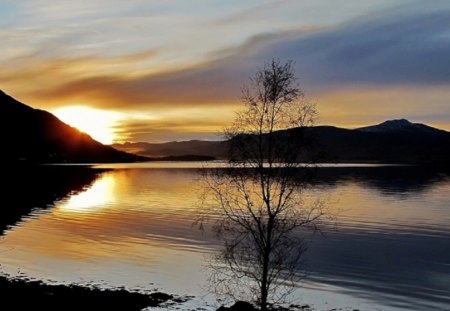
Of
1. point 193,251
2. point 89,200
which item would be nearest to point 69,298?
point 193,251

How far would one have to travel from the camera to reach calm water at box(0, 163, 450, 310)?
147 ft

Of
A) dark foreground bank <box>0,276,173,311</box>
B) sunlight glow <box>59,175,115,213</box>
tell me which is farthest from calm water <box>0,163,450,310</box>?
dark foreground bank <box>0,276,173,311</box>

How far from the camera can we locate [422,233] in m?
78.8

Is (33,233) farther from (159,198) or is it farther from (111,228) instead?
(159,198)

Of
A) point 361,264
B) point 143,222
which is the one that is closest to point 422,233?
point 361,264

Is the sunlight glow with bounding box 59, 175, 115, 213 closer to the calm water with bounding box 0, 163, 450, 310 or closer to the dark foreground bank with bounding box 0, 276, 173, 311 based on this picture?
the calm water with bounding box 0, 163, 450, 310

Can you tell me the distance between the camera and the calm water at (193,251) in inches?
1766

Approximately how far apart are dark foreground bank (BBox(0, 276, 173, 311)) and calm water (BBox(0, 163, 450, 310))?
383 cm

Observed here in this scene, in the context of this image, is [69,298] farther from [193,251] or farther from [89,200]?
[89,200]

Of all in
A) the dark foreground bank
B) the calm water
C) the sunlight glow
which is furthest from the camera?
the sunlight glow

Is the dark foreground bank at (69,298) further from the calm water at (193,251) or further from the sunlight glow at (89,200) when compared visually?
the sunlight glow at (89,200)

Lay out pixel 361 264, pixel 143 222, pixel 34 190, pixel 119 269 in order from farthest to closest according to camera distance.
Result: pixel 34 190
pixel 143 222
pixel 361 264
pixel 119 269

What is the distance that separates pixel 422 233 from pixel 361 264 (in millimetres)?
27398

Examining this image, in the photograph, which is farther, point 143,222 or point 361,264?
point 143,222
